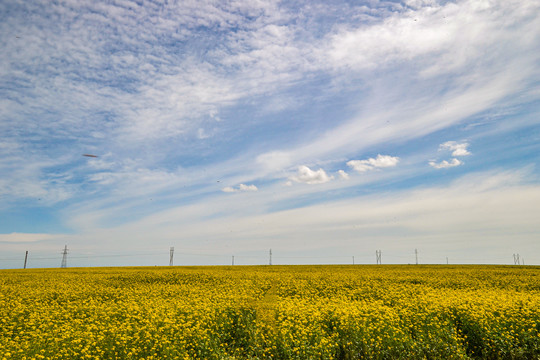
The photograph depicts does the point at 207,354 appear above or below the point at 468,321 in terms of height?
below

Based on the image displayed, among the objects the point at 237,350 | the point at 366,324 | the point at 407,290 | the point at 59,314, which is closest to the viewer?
the point at 237,350

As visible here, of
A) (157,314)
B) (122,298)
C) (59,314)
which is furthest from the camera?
(122,298)

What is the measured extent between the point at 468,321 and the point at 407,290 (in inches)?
404

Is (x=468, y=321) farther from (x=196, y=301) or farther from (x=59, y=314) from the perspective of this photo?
(x=59, y=314)

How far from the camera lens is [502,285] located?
1184 inches

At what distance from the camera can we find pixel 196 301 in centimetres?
1833

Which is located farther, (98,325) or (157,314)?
(157,314)

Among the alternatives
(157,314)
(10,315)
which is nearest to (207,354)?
(157,314)

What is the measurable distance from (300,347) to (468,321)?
25.3 ft

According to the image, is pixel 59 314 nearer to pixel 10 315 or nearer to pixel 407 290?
pixel 10 315

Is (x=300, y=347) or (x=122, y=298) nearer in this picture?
(x=300, y=347)

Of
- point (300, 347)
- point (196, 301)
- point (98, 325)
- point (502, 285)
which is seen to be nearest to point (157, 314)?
point (98, 325)

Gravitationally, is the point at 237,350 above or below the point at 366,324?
below

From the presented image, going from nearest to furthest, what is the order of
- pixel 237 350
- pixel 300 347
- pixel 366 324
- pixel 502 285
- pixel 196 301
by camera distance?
pixel 300 347, pixel 237 350, pixel 366 324, pixel 196 301, pixel 502 285
